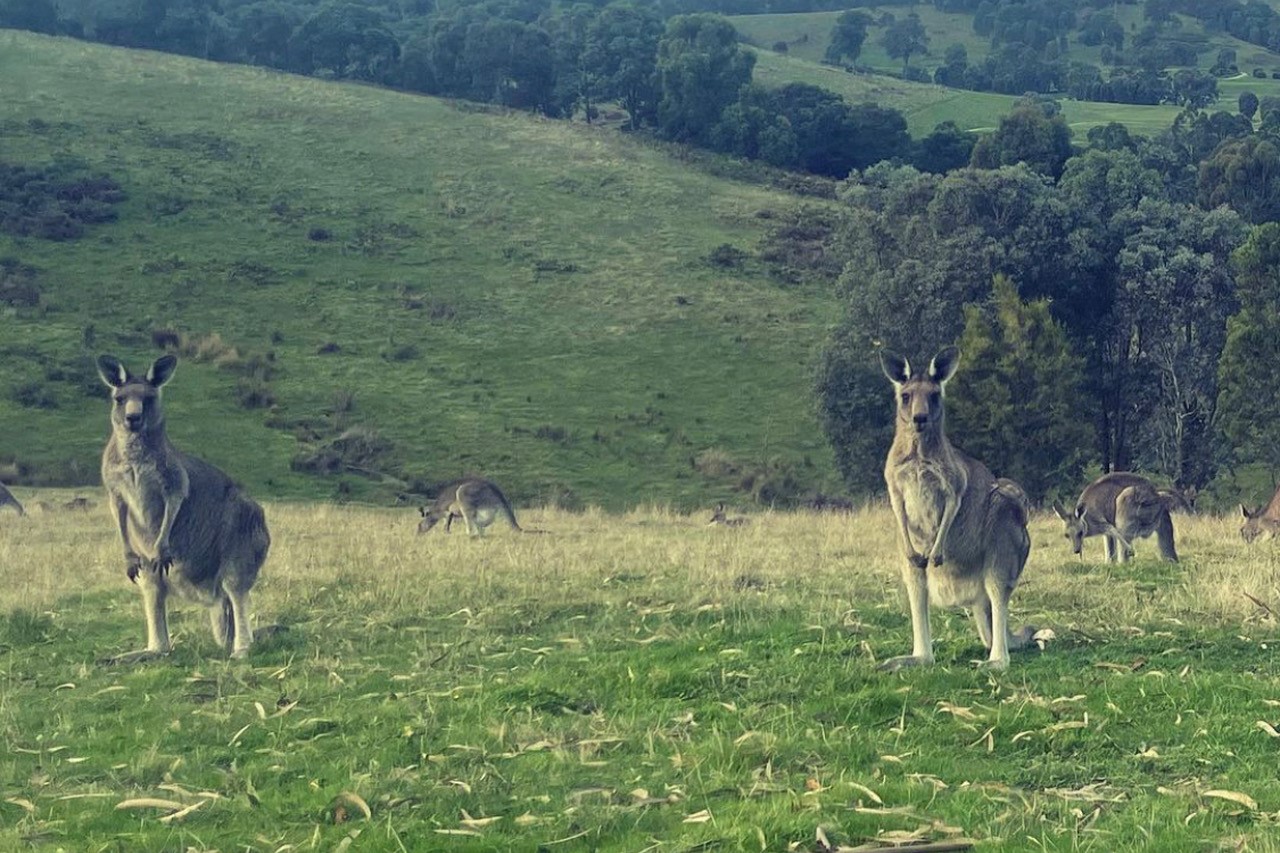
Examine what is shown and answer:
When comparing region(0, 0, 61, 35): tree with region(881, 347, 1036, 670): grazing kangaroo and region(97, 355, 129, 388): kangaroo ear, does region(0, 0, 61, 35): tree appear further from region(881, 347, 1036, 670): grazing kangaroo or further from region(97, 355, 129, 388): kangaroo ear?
region(881, 347, 1036, 670): grazing kangaroo

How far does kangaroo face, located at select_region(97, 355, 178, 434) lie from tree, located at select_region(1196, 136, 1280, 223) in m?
53.7

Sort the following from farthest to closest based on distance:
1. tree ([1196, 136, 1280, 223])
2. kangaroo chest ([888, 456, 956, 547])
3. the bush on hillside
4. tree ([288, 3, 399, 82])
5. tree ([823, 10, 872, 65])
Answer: tree ([823, 10, 872, 65]), tree ([288, 3, 399, 82]), tree ([1196, 136, 1280, 223]), the bush on hillside, kangaroo chest ([888, 456, 956, 547])

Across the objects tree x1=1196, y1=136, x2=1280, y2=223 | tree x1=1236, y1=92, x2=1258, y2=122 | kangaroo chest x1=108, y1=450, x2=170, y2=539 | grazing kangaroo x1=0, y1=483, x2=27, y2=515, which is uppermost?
tree x1=1236, y1=92, x2=1258, y2=122

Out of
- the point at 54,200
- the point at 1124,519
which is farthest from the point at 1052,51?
the point at 1124,519

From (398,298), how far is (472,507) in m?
28.3

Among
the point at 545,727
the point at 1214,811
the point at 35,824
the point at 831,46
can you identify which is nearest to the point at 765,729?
the point at 545,727

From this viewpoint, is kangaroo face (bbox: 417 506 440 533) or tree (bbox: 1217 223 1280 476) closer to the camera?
kangaroo face (bbox: 417 506 440 533)

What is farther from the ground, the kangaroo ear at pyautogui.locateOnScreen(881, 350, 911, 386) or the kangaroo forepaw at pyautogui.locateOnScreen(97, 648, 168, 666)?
the kangaroo ear at pyautogui.locateOnScreen(881, 350, 911, 386)

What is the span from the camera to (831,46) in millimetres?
145500

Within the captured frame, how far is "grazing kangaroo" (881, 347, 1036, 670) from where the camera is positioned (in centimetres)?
1035

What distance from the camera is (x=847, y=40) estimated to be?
476 ft

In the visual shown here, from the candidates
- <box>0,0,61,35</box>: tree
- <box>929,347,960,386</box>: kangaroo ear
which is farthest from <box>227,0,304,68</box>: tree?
<box>929,347,960,386</box>: kangaroo ear

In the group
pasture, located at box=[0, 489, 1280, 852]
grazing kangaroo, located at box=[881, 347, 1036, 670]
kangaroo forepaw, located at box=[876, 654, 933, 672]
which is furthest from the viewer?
grazing kangaroo, located at box=[881, 347, 1036, 670]

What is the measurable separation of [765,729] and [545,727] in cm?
132
